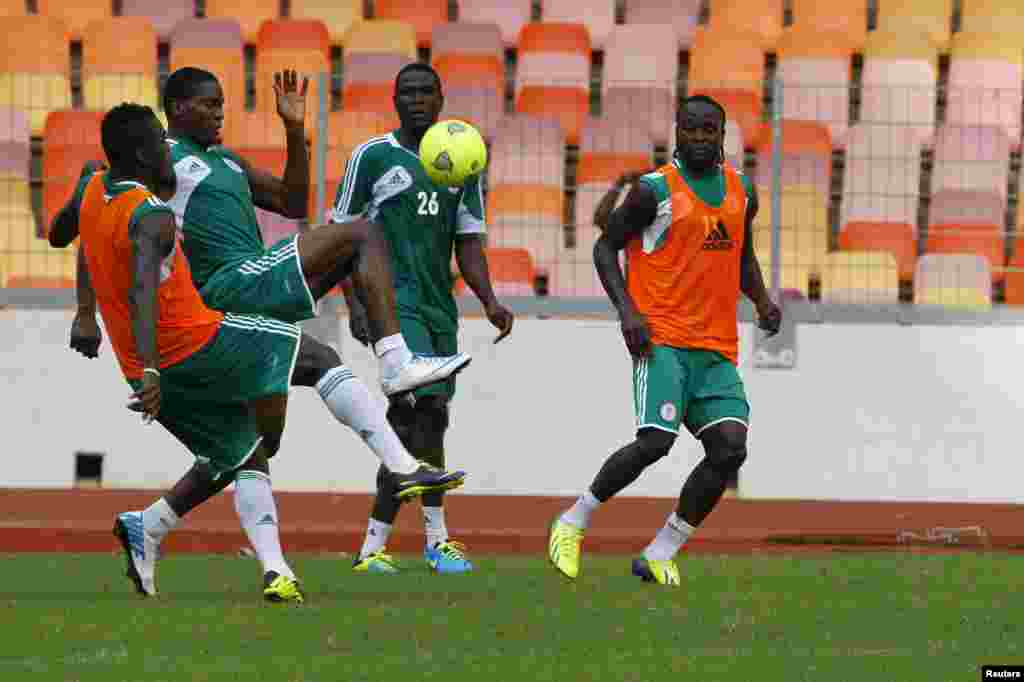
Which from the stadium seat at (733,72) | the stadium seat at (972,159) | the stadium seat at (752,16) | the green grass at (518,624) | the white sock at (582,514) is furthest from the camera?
the stadium seat at (752,16)

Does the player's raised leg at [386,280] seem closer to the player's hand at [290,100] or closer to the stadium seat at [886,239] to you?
the player's hand at [290,100]

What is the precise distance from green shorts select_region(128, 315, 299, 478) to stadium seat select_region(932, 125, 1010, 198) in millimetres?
8199

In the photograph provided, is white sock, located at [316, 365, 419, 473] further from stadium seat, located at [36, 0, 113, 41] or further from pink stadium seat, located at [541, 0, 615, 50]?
stadium seat, located at [36, 0, 113, 41]

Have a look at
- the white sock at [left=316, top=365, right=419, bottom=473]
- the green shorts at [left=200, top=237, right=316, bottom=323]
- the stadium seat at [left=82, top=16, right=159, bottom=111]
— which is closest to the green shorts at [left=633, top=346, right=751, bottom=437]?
the white sock at [left=316, top=365, right=419, bottom=473]

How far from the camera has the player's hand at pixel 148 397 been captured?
26.2 feet

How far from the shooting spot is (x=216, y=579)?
995 centimetres

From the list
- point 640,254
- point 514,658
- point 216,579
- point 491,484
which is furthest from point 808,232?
point 514,658

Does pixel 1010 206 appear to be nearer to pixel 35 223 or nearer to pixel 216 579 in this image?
pixel 35 223

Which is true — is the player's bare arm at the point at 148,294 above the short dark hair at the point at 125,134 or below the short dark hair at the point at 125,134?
below

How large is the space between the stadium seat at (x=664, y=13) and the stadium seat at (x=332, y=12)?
93.5 inches

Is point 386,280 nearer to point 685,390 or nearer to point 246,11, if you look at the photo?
point 685,390

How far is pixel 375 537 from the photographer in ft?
35.5

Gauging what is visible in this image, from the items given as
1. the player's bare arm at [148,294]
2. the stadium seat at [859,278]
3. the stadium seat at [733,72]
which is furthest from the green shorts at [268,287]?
the stadium seat at [733,72]

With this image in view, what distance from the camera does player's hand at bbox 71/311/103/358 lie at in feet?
30.1
